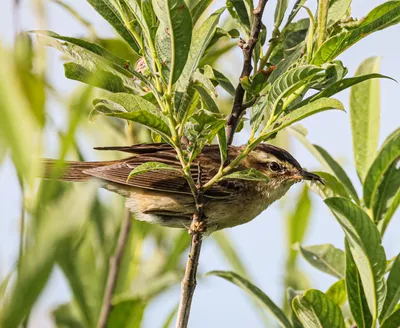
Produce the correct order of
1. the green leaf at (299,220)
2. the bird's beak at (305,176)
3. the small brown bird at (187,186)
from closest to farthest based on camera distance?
the green leaf at (299,220) → the bird's beak at (305,176) → the small brown bird at (187,186)

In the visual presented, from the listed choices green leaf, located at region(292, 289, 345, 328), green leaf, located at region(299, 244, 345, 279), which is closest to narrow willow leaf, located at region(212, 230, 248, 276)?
green leaf, located at region(299, 244, 345, 279)

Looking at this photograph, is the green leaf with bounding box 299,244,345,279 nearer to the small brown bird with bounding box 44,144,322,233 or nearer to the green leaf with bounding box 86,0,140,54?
the small brown bird with bounding box 44,144,322,233

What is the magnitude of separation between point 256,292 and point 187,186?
127 cm

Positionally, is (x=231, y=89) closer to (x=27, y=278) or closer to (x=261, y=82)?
(x=261, y=82)

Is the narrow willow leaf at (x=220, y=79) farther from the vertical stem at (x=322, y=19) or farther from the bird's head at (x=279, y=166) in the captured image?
the bird's head at (x=279, y=166)

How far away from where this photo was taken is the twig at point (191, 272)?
2434mm

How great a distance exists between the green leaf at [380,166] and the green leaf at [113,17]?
119 centimetres

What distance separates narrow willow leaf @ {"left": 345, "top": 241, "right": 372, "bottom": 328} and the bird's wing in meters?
1.29

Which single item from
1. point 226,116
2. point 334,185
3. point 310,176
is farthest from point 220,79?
point 310,176

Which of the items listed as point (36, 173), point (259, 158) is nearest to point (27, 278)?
point (36, 173)

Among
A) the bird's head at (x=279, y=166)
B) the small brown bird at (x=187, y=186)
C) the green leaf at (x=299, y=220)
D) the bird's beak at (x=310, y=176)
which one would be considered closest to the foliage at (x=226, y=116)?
the green leaf at (x=299, y=220)

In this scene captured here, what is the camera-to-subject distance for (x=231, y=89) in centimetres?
275

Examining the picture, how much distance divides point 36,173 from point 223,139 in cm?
138

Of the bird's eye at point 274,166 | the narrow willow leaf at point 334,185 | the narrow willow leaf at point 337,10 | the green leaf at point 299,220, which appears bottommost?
the green leaf at point 299,220
